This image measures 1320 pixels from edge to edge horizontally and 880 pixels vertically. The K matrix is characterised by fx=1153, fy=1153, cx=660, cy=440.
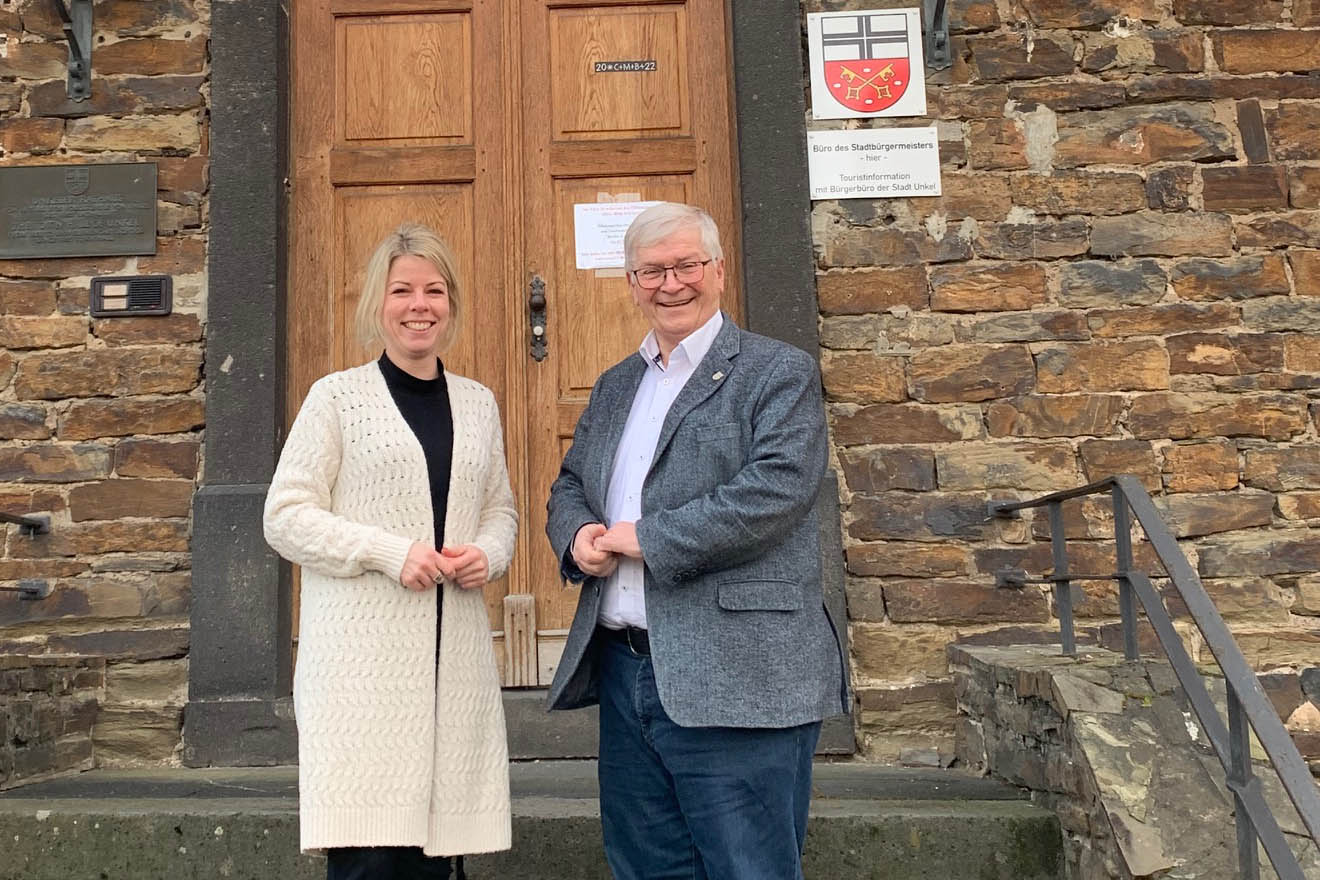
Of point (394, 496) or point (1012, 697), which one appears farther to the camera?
point (1012, 697)

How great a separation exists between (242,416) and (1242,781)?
3.03 m

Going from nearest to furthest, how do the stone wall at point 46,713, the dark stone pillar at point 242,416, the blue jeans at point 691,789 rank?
the blue jeans at point 691,789 < the stone wall at point 46,713 < the dark stone pillar at point 242,416

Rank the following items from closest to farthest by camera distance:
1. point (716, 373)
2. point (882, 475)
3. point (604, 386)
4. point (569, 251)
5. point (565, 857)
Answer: point (716, 373), point (604, 386), point (565, 857), point (882, 475), point (569, 251)

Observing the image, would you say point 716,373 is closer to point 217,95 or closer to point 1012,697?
point 1012,697

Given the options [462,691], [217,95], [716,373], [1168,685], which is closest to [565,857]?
[462,691]

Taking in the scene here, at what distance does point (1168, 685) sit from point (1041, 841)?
0.52 meters

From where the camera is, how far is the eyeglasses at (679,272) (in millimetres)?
2139

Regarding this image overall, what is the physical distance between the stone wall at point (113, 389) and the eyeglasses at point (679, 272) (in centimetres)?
226

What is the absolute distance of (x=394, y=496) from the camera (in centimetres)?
217

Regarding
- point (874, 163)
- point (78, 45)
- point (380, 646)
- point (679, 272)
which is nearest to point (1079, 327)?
point (874, 163)

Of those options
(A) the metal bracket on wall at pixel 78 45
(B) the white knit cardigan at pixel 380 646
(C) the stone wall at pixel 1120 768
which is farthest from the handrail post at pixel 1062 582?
(A) the metal bracket on wall at pixel 78 45

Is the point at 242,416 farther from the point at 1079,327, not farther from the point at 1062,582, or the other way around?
the point at 1079,327

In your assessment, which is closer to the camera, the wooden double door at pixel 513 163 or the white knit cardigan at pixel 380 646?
the white knit cardigan at pixel 380 646

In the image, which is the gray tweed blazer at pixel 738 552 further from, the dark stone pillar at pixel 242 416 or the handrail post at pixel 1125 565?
the dark stone pillar at pixel 242 416
